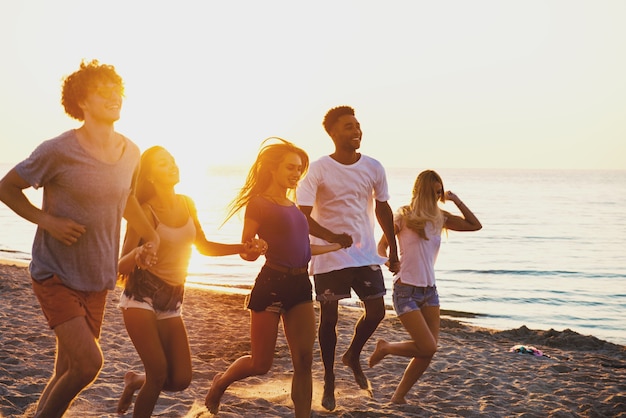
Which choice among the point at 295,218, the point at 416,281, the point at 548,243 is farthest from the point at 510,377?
the point at 548,243

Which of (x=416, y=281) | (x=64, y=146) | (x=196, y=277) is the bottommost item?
(x=196, y=277)

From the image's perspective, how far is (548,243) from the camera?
3828 centimetres

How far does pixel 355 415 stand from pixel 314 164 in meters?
2.33

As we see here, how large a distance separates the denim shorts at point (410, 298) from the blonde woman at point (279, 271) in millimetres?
1374

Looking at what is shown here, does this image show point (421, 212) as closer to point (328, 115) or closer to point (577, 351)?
point (328, 115)

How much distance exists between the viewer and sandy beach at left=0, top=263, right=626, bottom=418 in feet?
23.3

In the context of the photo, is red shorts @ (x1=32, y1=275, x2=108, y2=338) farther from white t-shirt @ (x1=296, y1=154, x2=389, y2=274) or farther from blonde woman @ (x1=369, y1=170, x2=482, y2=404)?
blonde woman @ (x1=369, y1=170, x2=482, y2=404)

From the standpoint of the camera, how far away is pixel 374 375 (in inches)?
350

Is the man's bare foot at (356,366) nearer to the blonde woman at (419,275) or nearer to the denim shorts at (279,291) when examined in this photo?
the blonde woman at (419,275)

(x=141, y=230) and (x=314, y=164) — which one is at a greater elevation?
(x=314, y=164)

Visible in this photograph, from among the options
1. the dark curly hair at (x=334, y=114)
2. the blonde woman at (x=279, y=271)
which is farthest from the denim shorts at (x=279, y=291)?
the dark curly hair at (x=334, y=114)

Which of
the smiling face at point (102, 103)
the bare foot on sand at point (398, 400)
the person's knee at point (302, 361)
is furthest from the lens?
the bare foot on sand at point (398, 400)

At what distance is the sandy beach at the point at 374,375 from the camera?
709cm

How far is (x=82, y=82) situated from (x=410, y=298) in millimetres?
3634
